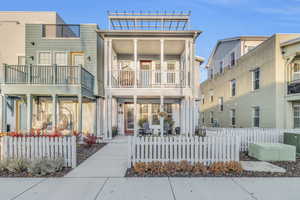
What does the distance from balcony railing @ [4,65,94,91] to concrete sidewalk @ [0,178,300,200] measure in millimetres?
5598

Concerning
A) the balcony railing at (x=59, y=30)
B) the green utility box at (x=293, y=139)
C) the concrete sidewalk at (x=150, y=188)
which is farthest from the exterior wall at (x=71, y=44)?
the green utility box at (x=293, y=139)

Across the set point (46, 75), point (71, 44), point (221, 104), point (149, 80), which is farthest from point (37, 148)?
point (221, 104)

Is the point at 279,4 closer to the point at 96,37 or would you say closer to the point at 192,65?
the point at 192,65

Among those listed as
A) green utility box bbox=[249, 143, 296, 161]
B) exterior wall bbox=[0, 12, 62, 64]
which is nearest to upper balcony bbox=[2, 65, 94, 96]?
exterior wall bbox=[0, 12, 62, 64]

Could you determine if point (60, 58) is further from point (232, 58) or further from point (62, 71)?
point (232, 58)

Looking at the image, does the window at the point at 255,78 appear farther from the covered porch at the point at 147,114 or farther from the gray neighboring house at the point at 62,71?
the gray neighboring house at the point at 62,71

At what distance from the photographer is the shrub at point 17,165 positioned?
4723 mm

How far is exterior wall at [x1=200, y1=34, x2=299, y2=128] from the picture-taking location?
964 centimetres

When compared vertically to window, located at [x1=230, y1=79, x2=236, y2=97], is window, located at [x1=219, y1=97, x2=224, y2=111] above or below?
below

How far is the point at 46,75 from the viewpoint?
9.23 m

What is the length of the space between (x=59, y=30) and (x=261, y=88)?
1490 centimetres

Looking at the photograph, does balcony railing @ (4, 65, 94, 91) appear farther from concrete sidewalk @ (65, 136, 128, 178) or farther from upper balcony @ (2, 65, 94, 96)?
concrete sidewalk @ (65, 136, 128, 178)

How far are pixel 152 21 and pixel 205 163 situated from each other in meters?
8.80

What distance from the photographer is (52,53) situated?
34.1ft
